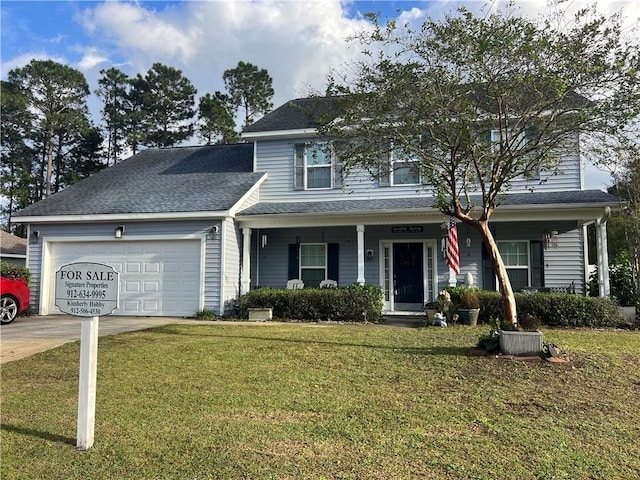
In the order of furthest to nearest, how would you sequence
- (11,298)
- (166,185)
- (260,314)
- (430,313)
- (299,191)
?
1. (166,185)
2. (299,191)
3. (260,314)
4. (11,298)
5. (430,313)

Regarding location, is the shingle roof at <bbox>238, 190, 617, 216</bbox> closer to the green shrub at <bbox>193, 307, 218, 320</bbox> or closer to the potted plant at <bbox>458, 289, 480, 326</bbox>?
the potted plant at <bbox>458, 289, 480, 326</bbox>

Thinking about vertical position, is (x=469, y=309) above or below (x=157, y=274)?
below

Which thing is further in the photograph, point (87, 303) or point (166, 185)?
point (166, 185)

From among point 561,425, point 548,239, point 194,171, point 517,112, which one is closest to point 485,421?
point 561,425

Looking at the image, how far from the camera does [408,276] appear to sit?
43.7ft

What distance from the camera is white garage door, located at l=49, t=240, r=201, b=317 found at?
39.8 feet

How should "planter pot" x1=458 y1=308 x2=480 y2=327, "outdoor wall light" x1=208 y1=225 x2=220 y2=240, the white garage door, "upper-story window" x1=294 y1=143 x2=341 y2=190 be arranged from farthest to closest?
"upper-story window" x1=294 y1=143 x2=341 y2=190 → the white garage door → "outdoor wall light" x1=208 y1=225 x2=220 y2=240 → "planter pot" x1=458 y1=308 x2=480 y2=327

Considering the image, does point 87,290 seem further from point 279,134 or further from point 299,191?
point 279,134

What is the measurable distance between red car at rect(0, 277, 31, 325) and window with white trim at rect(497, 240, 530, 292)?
1246 centimetres

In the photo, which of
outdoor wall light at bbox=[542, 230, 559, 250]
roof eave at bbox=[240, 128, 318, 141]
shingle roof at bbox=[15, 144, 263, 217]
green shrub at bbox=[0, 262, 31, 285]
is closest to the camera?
green shrub at bbox=[0, 262, 31, 285]

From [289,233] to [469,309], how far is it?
596 cm

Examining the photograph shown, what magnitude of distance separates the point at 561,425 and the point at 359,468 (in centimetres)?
200

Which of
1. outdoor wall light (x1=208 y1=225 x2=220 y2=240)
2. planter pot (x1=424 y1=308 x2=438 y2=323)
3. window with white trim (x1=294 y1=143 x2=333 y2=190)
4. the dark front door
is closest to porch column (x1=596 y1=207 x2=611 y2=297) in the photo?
planter pot (x1=424 y1=308 x2=438 y2=323)

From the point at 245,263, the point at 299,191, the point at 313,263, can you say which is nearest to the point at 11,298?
the point at 245,263
